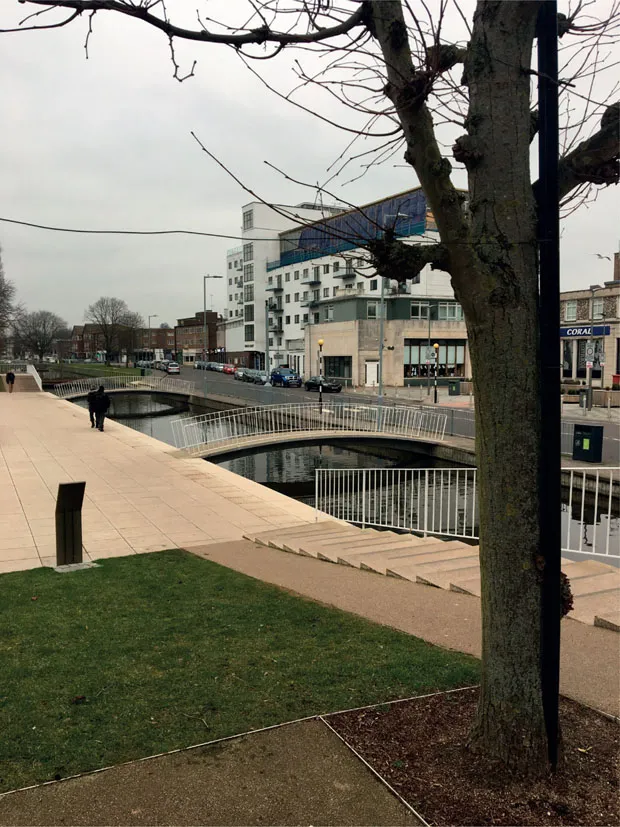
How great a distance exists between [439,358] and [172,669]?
50.8 metres

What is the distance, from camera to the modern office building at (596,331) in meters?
45.6

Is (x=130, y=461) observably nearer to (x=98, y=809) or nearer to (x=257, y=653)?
(x=257, y=653)

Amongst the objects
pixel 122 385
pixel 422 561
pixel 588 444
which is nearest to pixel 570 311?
pixel 122 385

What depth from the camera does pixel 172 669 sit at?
162 inches

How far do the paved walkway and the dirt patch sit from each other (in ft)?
18.9

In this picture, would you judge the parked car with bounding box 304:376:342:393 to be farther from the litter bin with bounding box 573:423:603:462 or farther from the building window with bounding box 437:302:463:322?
the litter bin with bounding box 573:423:603:462

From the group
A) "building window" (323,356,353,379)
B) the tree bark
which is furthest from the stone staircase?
"building window" (323,356,353,379)

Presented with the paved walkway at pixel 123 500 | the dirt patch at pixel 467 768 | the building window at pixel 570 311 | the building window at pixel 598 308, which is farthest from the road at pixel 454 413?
the building window at pixel 598 308

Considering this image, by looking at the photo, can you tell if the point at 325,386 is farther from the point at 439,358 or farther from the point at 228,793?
the point at 228,793

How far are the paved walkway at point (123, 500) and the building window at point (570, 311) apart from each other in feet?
130

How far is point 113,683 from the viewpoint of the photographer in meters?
3.91

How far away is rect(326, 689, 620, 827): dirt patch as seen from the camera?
101 inches

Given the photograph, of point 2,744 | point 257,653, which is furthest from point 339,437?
point 2,744

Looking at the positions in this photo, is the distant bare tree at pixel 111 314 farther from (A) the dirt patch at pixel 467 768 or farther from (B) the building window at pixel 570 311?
(A) the dirt patch at pixel 467 768
